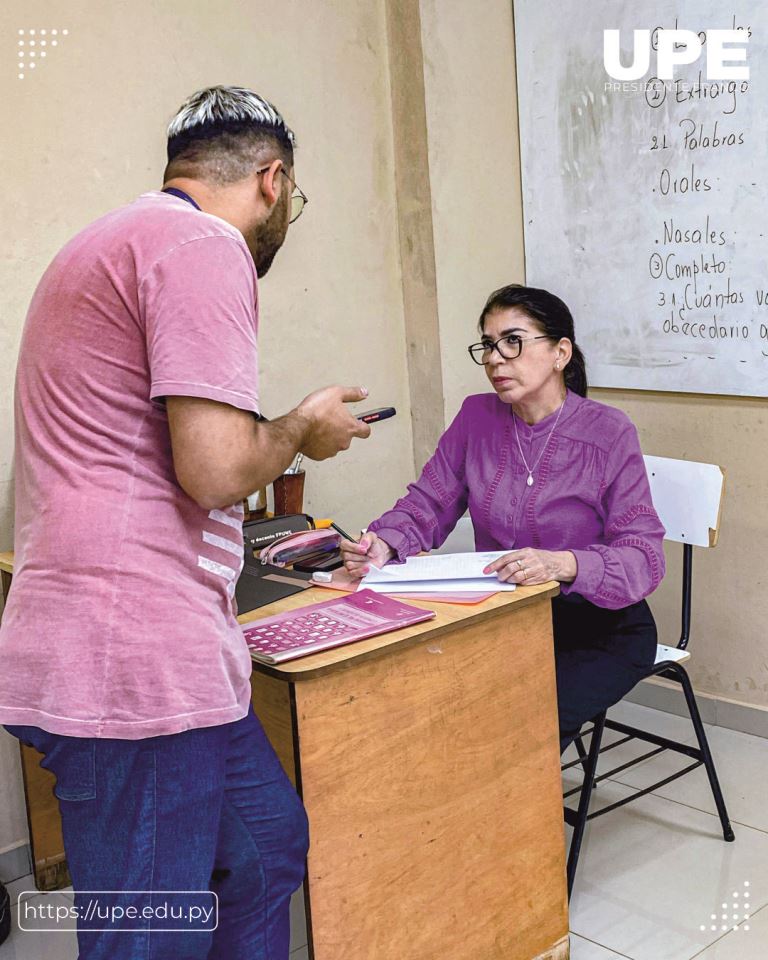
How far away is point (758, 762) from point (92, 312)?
2.38m

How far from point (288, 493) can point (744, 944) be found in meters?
1.59

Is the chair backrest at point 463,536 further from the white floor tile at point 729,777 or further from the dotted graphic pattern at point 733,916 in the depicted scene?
the dotted graphic pattern at point 733,916

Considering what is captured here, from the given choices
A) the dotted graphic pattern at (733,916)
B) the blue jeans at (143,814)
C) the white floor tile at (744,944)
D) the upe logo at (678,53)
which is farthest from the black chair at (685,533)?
the blue jeans at (143,814)

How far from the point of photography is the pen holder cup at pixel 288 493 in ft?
9.64

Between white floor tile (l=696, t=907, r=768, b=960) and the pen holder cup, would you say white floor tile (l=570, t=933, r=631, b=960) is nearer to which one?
white floor tile (l=696, t=907, r=768, b=960)

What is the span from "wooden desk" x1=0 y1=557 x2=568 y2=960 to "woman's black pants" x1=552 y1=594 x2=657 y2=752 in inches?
8.0

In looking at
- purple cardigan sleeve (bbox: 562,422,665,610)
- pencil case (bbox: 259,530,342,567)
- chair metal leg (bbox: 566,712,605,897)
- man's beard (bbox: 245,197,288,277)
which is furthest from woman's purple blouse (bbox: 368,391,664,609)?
man's beard (bbox: 245,197,288,277)

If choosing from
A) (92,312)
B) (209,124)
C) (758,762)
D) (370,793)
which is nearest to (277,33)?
(209,124)

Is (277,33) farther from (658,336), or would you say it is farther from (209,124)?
(209,124)

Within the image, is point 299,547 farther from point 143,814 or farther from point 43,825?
point 143,814

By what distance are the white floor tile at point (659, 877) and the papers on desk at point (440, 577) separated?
82 centimetres

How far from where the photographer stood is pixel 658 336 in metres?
3.15

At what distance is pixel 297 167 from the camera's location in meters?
3.23

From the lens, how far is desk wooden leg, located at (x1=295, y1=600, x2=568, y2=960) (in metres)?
1.71
